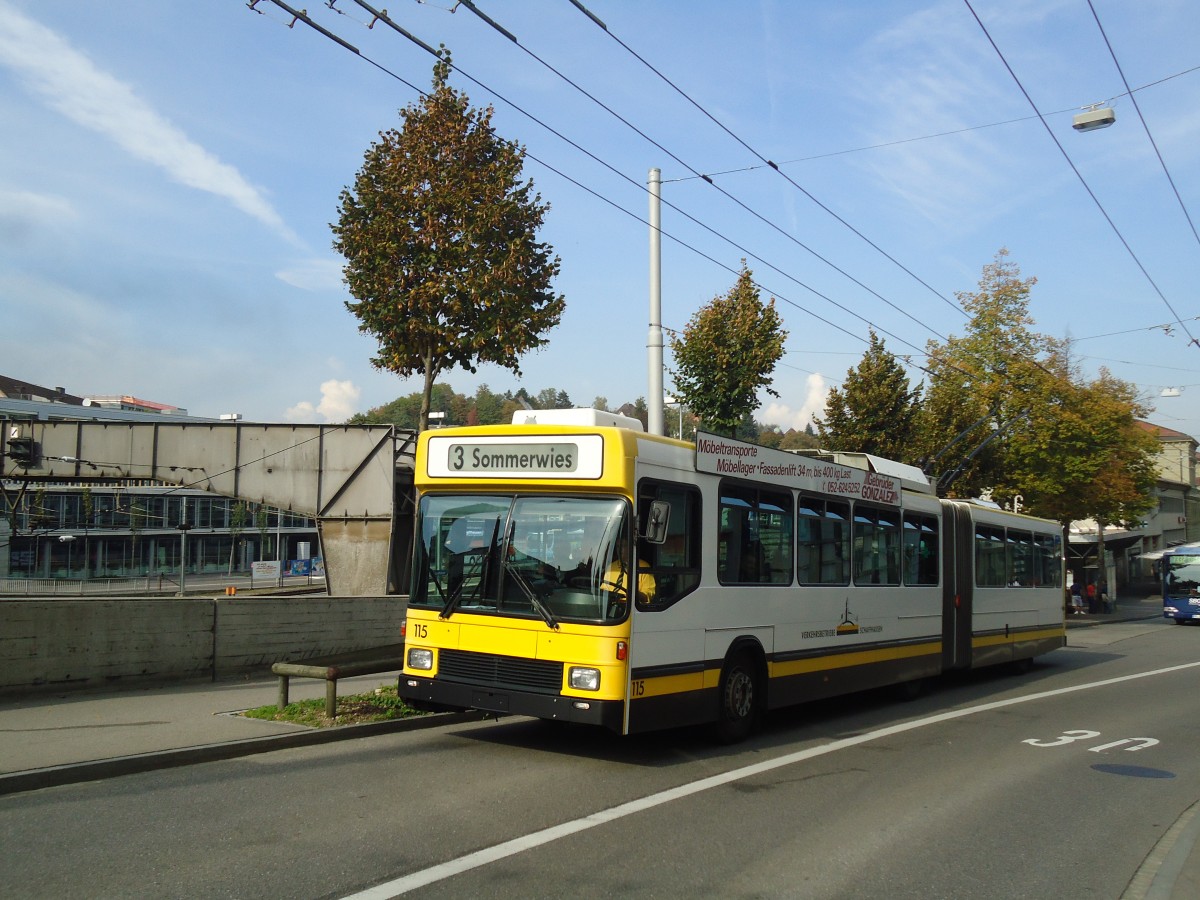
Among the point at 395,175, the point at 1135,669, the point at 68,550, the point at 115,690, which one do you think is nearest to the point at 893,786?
the point at 115,690

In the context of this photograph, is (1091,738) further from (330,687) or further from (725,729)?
(330,687)

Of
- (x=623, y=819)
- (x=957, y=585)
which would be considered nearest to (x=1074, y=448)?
(x=957, y=585)

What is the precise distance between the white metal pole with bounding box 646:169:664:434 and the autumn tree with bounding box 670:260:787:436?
725 centimetres

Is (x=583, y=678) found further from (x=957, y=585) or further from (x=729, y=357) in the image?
(x=729, y=357)

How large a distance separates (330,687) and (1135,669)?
17875 mm

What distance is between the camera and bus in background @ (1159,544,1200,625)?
132 ft

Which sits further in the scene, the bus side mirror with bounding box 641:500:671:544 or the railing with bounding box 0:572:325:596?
the railing with bounding box 0:572:325:596

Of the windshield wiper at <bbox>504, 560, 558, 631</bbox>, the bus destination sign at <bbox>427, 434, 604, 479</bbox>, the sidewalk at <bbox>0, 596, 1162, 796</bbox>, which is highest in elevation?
the bus destination sign at <bbox>427, 434, 604, 479</bbox>

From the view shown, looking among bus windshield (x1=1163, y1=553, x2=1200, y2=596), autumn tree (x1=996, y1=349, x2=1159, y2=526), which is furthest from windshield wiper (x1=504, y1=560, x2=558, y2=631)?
bus windshield (x1=1163, y1=553, x2=1200, y2=596)

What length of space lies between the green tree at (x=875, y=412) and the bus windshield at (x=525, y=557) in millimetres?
23951

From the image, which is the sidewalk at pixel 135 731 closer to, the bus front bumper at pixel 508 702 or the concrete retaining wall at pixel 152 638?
the concrete retaining wall at pixel 152 638

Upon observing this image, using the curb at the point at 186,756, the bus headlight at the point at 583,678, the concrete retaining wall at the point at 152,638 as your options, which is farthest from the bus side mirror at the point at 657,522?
the concrete retaining wall at the point at 152,638

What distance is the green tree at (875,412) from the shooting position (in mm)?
31812

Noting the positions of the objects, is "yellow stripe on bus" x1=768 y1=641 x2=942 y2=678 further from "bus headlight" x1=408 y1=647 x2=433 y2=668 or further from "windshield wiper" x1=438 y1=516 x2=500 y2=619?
"bus headlight" x1=408 y1=647 x2=433 y2=668
